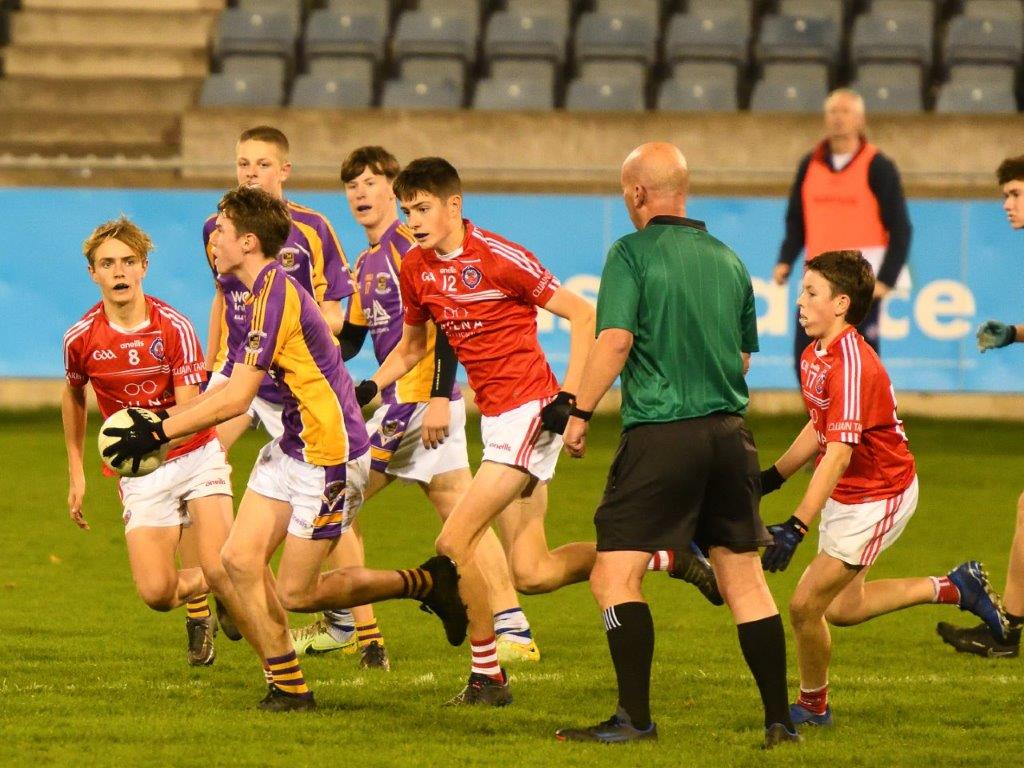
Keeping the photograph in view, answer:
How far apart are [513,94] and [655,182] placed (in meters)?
13.9

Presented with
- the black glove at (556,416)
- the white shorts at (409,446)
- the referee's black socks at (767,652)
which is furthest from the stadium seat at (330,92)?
the referee's black socks at (767,652)

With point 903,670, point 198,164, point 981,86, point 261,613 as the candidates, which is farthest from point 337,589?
point 981,86

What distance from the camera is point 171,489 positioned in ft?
24.1

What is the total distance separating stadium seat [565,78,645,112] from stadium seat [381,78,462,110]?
1.26 m

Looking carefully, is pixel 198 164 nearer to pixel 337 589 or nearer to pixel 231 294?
pixel 231 294

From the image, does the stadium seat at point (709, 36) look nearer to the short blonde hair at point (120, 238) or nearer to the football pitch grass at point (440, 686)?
the football pitch grass at point (440, 686)

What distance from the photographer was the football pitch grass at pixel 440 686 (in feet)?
19.5

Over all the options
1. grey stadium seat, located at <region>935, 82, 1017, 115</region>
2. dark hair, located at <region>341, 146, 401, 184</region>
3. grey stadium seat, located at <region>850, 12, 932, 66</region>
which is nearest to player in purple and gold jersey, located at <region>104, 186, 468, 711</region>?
dark hair, located at <region>341, 146, 401, 184</region>

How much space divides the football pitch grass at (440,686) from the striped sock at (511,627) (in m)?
0.18

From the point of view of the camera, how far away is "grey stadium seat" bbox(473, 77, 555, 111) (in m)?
19.6

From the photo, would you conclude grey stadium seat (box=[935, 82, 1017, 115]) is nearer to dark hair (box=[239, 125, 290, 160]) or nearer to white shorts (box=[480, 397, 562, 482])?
dark hair (box=[239, 125, 290, 160])

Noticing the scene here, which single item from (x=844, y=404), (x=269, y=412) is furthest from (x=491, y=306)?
(x=269, y=412)

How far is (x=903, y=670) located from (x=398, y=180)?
9.55 ft

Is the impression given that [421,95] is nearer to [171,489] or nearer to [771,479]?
[171,489]
